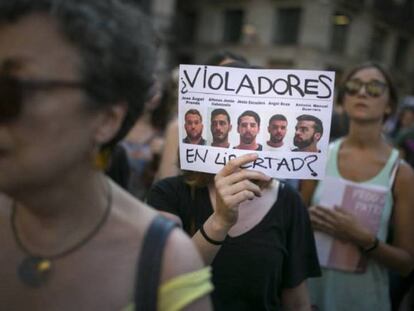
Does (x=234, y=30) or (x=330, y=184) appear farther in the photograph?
(x=234, y=30)

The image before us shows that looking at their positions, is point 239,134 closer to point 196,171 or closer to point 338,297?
point 196,171

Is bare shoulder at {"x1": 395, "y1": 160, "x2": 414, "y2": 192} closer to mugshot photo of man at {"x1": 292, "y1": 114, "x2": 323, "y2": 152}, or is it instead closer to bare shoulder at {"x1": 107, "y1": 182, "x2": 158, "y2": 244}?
mugshot photo of man at {"x1": 292, "y1": 114, "x2": 323, "y2": 152}

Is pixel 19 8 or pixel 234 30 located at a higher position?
pixel 234 30

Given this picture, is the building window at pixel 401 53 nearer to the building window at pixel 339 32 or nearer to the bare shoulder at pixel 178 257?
the building window at pixel 339 32

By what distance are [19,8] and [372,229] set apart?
6.21 ft

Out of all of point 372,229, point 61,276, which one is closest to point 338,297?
point 372,229

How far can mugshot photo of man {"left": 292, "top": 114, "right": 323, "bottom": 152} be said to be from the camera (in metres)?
1.55

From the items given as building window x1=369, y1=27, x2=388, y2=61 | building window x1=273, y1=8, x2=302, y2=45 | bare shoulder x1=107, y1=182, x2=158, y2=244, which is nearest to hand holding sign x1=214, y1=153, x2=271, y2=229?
bare shoulder x1=107, y1=182, x2=158, y2=244

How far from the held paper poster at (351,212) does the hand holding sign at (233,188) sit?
95 centimetres

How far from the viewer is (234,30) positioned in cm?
2300

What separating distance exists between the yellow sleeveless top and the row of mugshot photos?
618 mm

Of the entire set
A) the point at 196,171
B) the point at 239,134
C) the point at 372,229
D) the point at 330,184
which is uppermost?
the point at 239,134

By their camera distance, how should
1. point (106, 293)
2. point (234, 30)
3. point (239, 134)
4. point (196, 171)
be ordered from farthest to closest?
1. point (234, 30)
2. point (196, 171)
3. point (239, 134)
4. point (106, 293)

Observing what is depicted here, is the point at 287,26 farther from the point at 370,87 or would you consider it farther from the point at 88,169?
the point at 88,169
